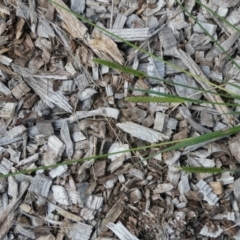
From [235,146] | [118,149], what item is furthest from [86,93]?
[235,146]

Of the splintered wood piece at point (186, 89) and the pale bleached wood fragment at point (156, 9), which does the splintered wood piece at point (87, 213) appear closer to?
the splintered wood piece at point (186, 89)

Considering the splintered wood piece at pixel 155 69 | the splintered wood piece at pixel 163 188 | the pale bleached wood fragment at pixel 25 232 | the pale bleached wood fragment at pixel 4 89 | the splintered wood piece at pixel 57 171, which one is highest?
the splintered wood piece at pixel 155 69

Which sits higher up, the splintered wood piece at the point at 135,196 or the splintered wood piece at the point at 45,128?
the splintered wood piece at the point at 45,128

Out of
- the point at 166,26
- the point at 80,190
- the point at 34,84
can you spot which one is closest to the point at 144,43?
the point at 166,26

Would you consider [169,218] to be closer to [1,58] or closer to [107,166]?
[107,166]

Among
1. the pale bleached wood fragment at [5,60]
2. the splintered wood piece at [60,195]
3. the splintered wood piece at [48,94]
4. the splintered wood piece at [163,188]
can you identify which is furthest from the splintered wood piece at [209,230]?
the pale bleached wood fragment at [5,60]

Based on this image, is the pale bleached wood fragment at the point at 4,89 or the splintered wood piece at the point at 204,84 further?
the pale bleached wood fragment at the point at 4,89

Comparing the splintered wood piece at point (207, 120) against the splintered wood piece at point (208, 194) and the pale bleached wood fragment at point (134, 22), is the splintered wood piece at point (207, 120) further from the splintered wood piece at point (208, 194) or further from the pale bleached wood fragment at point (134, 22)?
the pale bleached wood fragment at point (134, 22)
